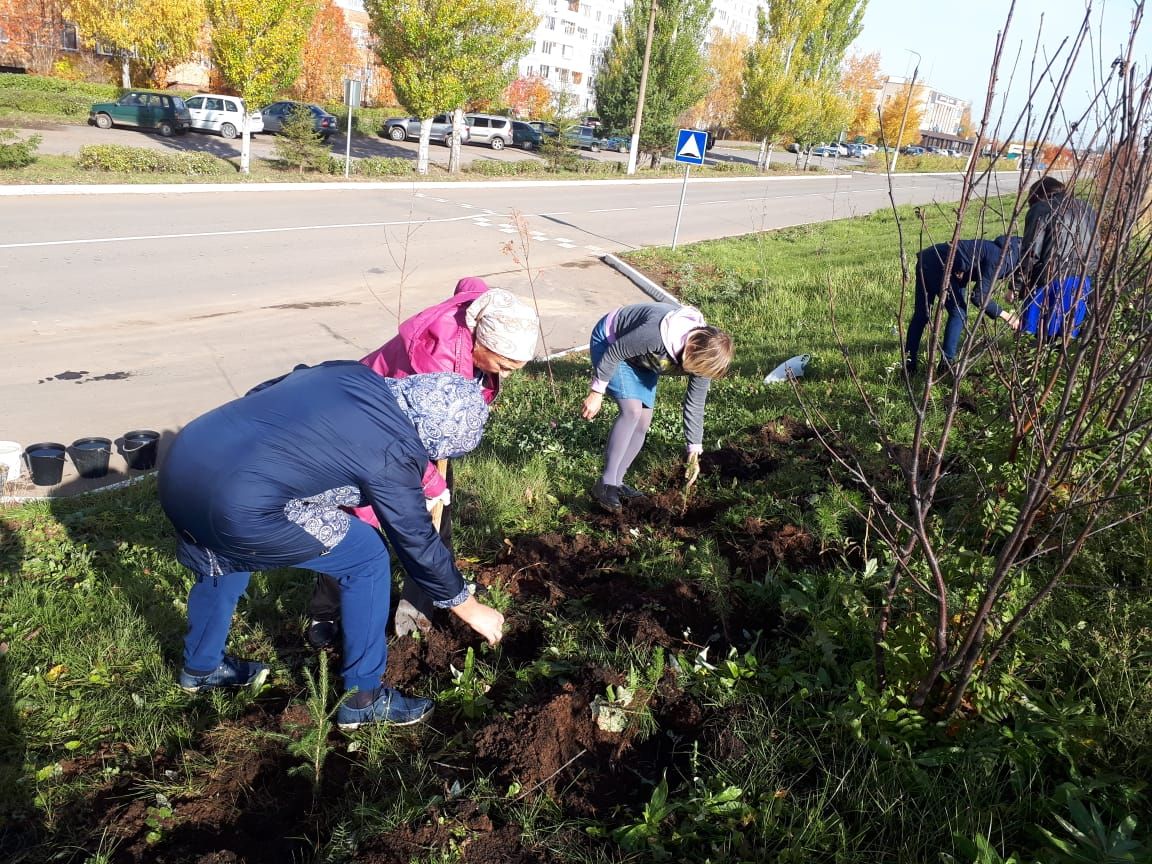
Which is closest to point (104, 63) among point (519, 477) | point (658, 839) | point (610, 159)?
point (610, 159)

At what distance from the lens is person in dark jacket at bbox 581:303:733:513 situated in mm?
3809

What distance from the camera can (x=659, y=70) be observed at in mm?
32625

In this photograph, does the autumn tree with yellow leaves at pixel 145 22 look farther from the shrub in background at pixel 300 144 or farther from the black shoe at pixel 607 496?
the black shoe at pixel 607 496

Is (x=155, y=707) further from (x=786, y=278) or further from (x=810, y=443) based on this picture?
(x=786, y=278)

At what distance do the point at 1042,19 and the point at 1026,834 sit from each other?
93.0 inches

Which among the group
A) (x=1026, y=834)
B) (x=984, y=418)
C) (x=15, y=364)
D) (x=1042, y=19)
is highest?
(x=1042, y=19)

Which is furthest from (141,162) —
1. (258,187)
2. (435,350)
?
(435,350)

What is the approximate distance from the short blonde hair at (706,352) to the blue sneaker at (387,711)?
2002 millimetres

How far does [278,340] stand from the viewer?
24.9 ft

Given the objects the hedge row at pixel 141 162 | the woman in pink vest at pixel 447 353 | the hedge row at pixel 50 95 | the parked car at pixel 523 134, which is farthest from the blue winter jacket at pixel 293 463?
the parked car at pixel 523 134

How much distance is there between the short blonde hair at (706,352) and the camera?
3.75m

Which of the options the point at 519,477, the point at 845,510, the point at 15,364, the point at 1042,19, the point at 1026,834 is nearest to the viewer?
the point at 1026,834

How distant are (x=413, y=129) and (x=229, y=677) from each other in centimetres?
3366

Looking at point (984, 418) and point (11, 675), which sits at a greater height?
point (984, 418)
